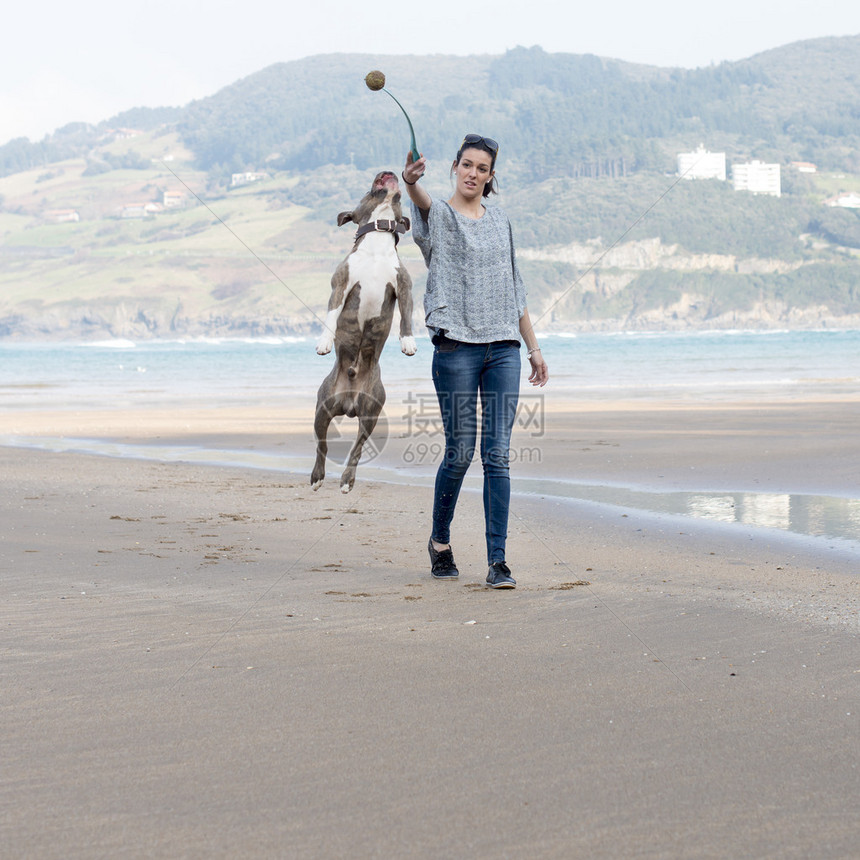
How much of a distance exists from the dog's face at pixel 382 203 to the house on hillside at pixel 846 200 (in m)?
155

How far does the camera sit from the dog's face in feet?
16.6

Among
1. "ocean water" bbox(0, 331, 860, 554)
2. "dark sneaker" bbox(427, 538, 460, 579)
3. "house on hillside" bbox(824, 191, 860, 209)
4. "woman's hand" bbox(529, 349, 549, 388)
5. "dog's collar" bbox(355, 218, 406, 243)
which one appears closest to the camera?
"dog's collar" bbox(355, 218, 406, 243)

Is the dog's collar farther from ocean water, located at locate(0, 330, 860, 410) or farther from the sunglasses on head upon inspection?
ocean water, located at locate(0, 330, 860, 410)

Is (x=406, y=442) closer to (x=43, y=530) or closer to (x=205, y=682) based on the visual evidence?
(x=43, y=530)

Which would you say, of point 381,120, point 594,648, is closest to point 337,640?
point 594,648

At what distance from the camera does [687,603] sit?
16.2 feet

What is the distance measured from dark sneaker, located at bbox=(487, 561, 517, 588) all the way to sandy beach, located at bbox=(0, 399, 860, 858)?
8 centimetres

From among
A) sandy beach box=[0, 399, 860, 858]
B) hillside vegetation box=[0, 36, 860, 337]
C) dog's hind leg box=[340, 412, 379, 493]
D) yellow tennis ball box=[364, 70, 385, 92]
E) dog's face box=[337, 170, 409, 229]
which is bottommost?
sandy beach box=[0, 399, 860, 858]

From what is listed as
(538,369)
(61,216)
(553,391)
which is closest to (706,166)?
(61,216)

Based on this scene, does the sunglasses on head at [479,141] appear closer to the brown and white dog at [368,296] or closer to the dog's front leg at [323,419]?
the brown and white dog at [368,296]

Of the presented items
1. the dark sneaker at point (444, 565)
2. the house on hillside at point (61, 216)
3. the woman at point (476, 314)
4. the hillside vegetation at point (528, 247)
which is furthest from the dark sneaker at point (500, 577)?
the house on hillside at point (61, 216)

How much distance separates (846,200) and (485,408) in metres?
161

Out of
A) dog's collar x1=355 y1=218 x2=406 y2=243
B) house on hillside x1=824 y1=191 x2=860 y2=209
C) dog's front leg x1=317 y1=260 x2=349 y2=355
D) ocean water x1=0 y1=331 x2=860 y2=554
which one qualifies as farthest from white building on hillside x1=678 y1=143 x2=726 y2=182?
dog's front leg x1=317 y1=260 x2=349 y2=355

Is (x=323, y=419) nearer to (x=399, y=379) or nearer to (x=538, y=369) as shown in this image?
(x=538, y=369)
